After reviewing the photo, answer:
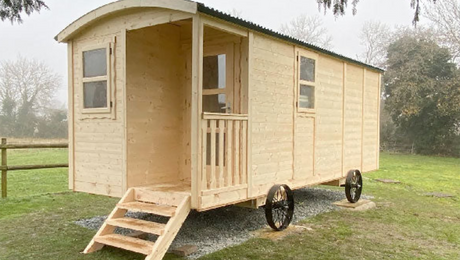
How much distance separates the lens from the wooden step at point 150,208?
4488 millimetres

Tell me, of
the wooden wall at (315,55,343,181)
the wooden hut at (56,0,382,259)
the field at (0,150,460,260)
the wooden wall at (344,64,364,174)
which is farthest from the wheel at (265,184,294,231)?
the wooden wall at (344,64,364,174)

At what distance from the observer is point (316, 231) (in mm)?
5730

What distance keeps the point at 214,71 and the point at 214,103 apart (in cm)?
49

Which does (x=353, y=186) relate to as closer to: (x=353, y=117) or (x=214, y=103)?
(x=353, y=117)

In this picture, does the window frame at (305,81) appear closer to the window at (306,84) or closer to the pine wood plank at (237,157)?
the window at (306,84)

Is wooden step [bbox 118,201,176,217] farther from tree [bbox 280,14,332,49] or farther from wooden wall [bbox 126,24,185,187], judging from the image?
tree [bbox 280,14,332,49]

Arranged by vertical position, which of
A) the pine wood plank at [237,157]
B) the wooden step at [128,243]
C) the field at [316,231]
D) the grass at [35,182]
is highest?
the pine wood plank at [237,157]

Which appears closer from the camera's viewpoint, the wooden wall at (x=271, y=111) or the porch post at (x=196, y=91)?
the porch post at (x=196, y=91)

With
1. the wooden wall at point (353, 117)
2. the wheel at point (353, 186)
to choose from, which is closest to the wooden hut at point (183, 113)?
the wheel at point (353, 186)

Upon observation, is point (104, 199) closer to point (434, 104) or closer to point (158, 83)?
point (158, 83)

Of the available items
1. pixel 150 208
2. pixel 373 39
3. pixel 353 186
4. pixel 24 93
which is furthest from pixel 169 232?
pixel 373 39

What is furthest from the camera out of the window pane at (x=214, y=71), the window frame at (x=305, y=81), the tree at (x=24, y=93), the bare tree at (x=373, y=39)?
the bare tree at (x=373, y=39)

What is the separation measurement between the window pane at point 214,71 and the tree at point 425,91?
630 inches

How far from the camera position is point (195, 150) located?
430 centimetres
